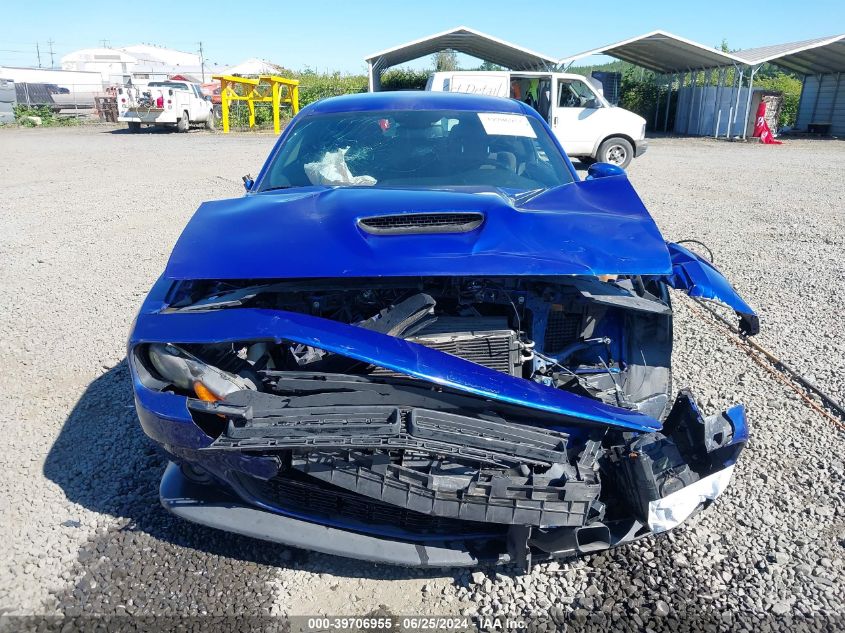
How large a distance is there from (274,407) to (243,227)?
3.09 feet

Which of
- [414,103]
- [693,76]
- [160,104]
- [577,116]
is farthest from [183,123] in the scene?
[414,103]

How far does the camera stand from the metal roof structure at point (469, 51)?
23.3 metres

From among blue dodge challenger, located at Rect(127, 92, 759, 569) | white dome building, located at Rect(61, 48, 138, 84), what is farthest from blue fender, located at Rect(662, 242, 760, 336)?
white dome building, located at Rect(61, 48, 138, 84)

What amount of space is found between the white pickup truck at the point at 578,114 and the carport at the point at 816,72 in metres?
10.8

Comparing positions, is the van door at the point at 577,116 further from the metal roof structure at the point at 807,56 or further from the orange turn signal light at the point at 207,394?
the orange turn signal light at the point at 207,394

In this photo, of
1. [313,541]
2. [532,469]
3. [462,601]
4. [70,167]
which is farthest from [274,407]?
[70,167]

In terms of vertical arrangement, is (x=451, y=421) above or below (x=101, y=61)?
below

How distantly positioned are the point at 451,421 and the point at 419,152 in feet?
6.78

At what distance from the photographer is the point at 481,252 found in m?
2.37

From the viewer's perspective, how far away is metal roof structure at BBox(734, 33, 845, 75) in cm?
2198

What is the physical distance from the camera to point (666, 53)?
2459 cm

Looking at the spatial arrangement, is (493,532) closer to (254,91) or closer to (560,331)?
(560,331)

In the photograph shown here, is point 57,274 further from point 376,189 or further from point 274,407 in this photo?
point 274,407

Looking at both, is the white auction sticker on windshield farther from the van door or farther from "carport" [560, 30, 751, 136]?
"carport" [560, 30, 751, 136]
